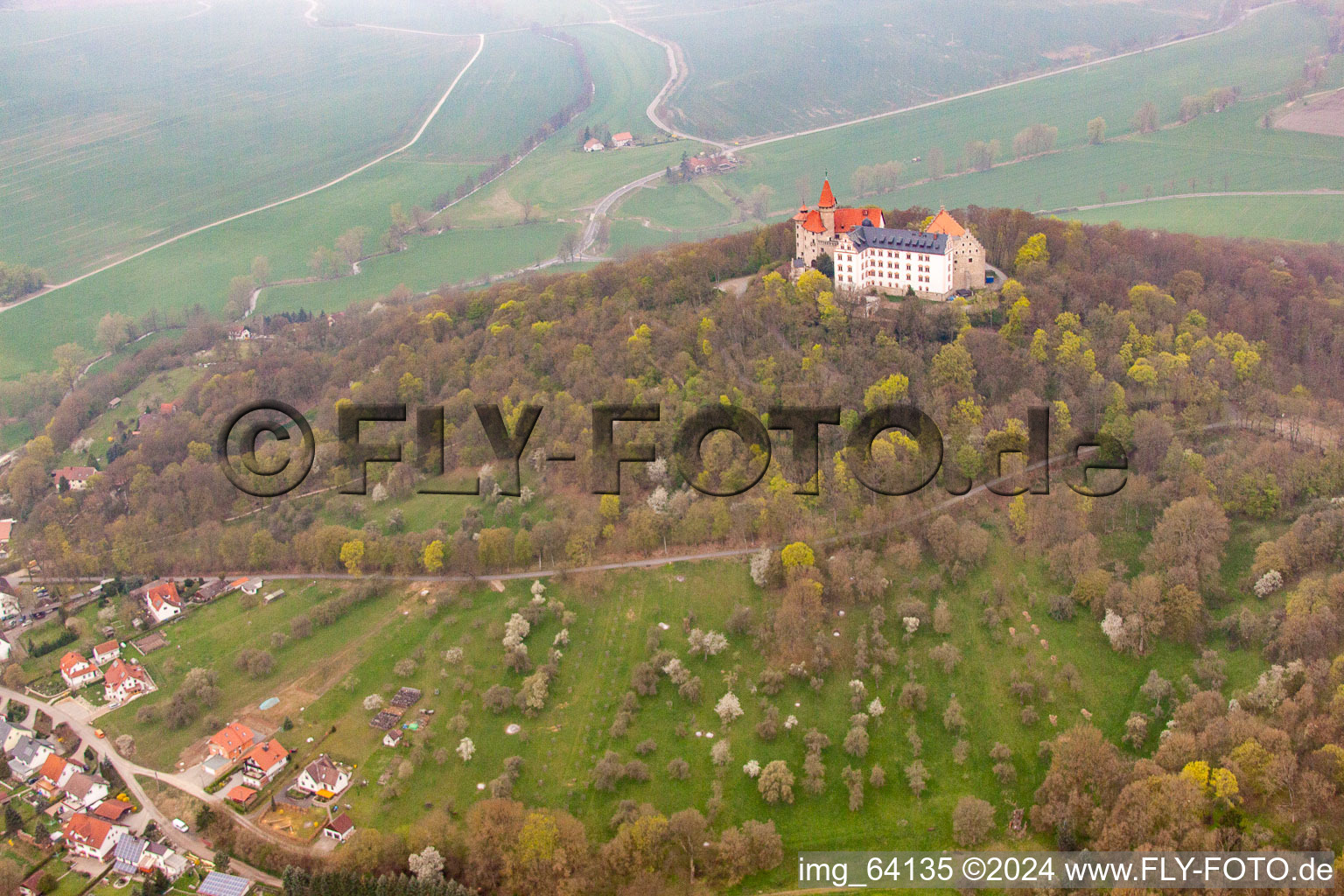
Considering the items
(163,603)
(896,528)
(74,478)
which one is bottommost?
(163,603)

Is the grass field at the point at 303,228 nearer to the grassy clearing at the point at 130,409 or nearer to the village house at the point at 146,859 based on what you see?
the grassy clearing at the point at 130,409

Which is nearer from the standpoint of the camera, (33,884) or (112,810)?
(33,884)

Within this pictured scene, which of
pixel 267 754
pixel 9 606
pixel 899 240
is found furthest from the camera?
pixel 899 240

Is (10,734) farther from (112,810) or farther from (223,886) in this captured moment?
(223,886)

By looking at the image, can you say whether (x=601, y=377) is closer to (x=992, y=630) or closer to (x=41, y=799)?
(x=992, y=630)

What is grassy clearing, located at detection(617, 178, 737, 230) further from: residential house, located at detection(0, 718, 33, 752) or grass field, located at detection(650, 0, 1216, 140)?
residential house, located at detection(0, 718, 33, 752)

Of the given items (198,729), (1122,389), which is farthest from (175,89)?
(1122,389)

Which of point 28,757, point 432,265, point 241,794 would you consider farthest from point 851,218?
point 432,265
